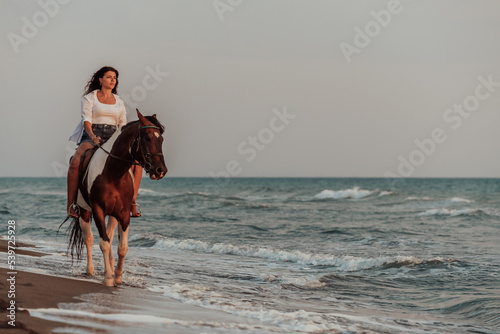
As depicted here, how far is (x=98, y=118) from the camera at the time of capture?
6453mm

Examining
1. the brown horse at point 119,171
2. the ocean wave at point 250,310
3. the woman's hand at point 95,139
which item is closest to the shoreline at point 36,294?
the brown horse at point 119,171

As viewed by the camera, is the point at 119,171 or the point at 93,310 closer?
the point at 93,310

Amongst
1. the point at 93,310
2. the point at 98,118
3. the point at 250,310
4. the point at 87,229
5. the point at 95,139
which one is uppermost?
the point at 98,118

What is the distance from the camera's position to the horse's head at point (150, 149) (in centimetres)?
539

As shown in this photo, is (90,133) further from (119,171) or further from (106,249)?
(106,249)

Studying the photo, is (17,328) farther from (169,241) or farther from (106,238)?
(169,241)

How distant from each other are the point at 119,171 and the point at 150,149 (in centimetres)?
58

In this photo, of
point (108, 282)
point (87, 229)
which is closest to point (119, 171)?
point (108, 282)

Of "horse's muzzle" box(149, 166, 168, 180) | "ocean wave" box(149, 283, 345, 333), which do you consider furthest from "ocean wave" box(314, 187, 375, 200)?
"horse's muzzle" box(149, 166, 168, 180)

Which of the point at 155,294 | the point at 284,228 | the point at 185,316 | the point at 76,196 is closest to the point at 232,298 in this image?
the point at 155,294

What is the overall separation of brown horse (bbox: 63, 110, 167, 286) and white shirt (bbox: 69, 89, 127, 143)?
0.52 meters

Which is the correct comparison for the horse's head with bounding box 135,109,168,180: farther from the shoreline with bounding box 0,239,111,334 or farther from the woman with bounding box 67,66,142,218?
the shoreline with bounding box 0,239,111,334

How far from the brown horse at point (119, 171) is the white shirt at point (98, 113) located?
0.52m

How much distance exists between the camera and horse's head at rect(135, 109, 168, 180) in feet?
17.7
